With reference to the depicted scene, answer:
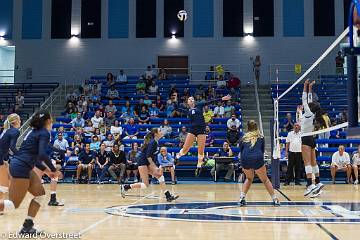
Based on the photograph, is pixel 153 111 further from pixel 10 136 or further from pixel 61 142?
pixel 10 136

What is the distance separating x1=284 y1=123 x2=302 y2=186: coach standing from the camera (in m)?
16.1

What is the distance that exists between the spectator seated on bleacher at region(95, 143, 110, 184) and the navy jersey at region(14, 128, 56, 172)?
11.6 meters

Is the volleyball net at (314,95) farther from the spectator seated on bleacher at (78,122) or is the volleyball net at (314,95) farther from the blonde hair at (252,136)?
the spectator seated on bleacher at (78,122)

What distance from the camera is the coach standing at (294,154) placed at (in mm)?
16078

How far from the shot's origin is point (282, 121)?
20078mm

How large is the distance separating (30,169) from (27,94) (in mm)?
20848

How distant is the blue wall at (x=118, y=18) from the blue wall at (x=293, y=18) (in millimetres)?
8760

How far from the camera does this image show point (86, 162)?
60.3ft

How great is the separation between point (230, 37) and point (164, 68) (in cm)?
399

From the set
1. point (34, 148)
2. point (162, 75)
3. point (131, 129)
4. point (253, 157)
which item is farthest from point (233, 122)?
point (34, 148)

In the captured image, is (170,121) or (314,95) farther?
(170,121)

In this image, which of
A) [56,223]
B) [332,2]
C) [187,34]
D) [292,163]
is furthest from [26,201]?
[332,2]

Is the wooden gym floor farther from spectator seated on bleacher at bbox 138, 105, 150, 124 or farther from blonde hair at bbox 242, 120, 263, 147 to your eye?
spectator seated on bleacher at bbox 138, 105, 150, 124

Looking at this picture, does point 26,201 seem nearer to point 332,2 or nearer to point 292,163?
point 292,163
